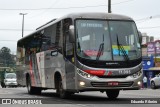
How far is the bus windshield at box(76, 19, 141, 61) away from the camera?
668 inches

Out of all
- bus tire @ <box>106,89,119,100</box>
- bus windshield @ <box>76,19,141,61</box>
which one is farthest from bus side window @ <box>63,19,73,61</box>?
bus tire @ <box>106,89,119,100</box>

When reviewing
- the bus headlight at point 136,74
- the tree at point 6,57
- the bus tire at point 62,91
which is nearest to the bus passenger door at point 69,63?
the bus tire at point 62,91

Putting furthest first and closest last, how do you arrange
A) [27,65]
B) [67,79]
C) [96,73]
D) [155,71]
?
[155,71], [27,65], [67,79], [96,73]

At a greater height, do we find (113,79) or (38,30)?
(38,30)

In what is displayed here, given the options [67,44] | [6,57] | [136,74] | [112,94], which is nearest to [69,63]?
[67,44]

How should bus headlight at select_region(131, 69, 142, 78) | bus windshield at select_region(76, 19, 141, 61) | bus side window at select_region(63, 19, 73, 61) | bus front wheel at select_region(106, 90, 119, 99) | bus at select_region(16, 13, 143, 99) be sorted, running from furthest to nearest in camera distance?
bus front wheel at select_region(106, 90, 119, 99) → bus side window at select_region(63, 19, 73, 61) → bus headlight at select_region(131, 69, 142, 78) → bus windshield at select_region(76, 19, 141, 61) → bus at select_region(16, 13, 143, 99)

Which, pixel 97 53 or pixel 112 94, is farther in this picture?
pixel 112 94

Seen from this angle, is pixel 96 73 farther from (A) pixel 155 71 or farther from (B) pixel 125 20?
(A) pixel 155 71

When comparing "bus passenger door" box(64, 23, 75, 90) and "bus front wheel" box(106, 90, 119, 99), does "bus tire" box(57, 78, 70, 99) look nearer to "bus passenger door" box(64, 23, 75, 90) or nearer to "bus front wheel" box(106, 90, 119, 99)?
"bus passenger door" box(64, 23, 75, 90)

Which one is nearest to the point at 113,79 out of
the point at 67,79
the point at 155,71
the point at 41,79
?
the point at 67,79

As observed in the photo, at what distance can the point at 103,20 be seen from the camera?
17.8 meters

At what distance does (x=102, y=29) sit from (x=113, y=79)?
1.98m

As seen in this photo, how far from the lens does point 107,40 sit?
680 inches

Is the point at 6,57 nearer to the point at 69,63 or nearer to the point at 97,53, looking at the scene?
the point at 69,63
